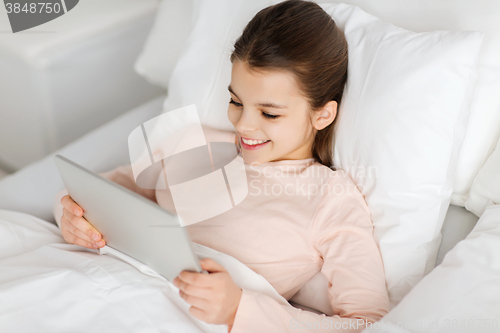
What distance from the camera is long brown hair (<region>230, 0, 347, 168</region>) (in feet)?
2.60

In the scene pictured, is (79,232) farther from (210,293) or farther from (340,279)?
(340,279)

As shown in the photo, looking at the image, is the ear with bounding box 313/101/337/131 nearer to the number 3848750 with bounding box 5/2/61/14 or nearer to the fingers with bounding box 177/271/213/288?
the fingers with bounding box 177/271/213/288

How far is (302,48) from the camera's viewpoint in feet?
2.61

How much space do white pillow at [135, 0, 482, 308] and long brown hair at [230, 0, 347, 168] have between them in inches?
1.7

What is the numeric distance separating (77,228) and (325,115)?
0.56 meters

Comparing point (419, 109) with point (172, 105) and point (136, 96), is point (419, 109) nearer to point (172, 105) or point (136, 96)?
point (172, 105)

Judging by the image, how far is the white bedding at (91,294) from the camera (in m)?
0.65

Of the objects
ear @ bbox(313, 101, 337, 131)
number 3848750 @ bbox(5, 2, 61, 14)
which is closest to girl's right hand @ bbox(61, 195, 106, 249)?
ear @ bbox(313, 101, 337, 131)

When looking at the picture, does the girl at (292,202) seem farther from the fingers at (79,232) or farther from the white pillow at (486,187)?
the white pillow at (486,187)

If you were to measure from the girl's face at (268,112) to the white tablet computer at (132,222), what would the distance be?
1.04 feet

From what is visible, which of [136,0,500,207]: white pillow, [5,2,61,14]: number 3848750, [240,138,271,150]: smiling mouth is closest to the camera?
[136,0,500,207]: white pillow

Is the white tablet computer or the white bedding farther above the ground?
the white tablet computer

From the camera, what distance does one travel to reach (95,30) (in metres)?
1.42

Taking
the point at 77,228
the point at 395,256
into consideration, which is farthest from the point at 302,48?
the point at 77,228
